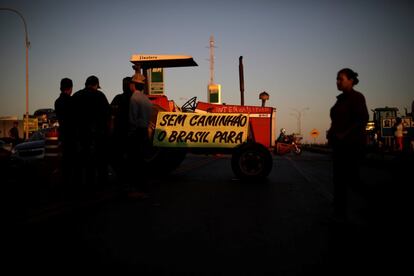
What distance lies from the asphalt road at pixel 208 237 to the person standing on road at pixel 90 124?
2.08 ft

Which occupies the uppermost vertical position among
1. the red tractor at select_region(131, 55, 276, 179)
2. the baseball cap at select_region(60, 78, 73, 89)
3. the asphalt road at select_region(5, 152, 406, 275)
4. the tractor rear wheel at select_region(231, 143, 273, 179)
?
the baseball cap at select_region(60, 78, 73, 89)

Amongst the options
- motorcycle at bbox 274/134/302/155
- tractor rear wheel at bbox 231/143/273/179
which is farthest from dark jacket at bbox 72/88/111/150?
motorcycle at bbox 274/134/302/155

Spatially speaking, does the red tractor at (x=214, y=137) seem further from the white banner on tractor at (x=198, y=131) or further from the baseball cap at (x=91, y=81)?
the baseball cap at (x=91, y=81)

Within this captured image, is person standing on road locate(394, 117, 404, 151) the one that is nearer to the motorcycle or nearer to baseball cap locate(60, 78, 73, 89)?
the motorcycle

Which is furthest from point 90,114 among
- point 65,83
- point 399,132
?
point 399,132

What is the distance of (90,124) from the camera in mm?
6707

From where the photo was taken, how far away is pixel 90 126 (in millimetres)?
6711

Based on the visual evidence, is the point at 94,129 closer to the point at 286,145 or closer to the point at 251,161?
the point at 251,161

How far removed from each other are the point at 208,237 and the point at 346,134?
194cm

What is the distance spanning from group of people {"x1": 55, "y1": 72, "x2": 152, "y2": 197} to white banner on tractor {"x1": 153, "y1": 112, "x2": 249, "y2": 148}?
7.24 ft

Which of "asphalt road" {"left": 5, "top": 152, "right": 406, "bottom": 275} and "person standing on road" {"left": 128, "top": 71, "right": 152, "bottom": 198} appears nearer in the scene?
"asphalt road" {"left": 5, "top": 152, "right": 406, "bottom": 275}

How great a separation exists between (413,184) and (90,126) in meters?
5.97

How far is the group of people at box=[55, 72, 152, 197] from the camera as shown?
21.5 feet

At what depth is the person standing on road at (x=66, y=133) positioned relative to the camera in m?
6.50
